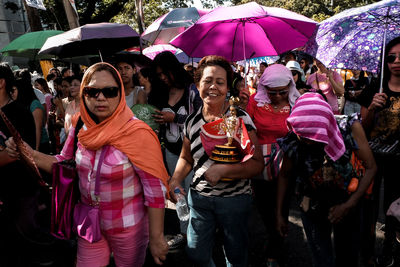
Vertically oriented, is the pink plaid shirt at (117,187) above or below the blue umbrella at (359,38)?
below

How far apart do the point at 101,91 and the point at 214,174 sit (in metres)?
0.92

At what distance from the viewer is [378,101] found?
115 inches

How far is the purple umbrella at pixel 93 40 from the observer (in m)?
3.82

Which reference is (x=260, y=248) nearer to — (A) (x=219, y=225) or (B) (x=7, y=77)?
(A) (x=219, y=225)

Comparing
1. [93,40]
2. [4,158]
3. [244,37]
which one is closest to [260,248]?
[244,37]

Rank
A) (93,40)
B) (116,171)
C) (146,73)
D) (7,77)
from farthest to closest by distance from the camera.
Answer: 1. (93,40)
2. (146,73)
3. (7,77)
4. (116,171)

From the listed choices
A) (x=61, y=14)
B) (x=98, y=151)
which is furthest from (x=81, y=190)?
(x=61, y=14)

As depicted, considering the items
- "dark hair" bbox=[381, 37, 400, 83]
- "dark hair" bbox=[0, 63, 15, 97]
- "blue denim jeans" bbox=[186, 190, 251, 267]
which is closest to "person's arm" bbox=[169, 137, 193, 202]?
"blue denim jeans" bbox=[186, 190, 251, 267]

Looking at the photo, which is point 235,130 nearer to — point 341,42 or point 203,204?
point 203,204

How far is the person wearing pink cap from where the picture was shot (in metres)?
2.19

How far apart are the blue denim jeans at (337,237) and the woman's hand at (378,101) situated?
1.04 meters

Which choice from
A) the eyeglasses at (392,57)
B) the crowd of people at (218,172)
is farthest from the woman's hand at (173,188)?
the eyeglasses at (392,57)

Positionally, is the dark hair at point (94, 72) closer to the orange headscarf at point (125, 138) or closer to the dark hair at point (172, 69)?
the orange headscarf at point (125, 138)

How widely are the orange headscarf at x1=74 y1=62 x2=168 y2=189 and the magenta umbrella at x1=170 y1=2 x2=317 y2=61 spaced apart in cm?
190
